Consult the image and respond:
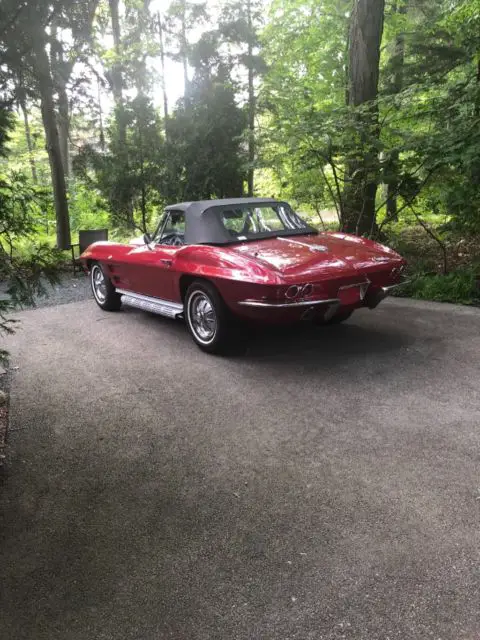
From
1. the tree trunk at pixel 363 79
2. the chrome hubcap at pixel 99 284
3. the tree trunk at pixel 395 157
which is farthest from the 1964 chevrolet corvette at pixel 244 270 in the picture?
the tree trunk at pixel 363 79

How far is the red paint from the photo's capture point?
14.0 ft

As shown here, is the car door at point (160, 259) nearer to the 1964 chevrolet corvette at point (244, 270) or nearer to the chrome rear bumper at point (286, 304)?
the 1964 chevrolet corvette at point (244, 270)

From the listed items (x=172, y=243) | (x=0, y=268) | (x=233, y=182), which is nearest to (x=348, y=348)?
(x=172, y=243)

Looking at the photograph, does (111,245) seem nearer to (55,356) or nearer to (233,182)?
(55,356)

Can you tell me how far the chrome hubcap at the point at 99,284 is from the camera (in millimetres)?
7047

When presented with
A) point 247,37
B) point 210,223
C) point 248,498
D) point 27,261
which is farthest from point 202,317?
point 247,37

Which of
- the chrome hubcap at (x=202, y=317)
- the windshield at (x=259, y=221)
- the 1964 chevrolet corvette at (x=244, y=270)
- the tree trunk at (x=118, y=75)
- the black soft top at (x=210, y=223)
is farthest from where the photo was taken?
the tree trunk at (x=118, y=75)

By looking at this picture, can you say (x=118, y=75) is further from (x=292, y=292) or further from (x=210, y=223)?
(x=292, y=292)

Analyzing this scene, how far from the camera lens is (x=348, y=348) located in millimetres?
4973

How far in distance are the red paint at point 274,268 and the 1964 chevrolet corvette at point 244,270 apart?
0.03 feet

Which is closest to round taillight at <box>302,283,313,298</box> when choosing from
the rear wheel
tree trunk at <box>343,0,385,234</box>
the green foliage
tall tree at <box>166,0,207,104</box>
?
the green foliage

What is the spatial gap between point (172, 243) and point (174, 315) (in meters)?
0.89

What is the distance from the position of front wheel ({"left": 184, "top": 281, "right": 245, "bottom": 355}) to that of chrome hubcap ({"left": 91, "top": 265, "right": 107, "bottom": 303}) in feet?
7.67

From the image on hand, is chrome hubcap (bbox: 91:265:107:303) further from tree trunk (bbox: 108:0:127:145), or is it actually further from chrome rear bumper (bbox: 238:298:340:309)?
tree trunk (bbox: 108:0:127:145)
